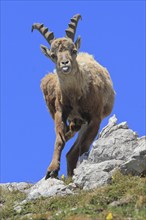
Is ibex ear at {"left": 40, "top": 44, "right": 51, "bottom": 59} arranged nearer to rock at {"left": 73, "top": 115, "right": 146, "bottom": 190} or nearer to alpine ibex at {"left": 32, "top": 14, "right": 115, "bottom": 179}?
alpine ibex at {"left": 32, "top": 14, "right": 115, "bottom": 179}

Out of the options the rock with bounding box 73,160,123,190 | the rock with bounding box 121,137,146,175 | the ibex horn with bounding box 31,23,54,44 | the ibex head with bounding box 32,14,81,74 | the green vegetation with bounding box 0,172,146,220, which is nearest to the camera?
the green vegetation with bounding box 0,172,146,220

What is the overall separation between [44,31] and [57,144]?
12.7 ft

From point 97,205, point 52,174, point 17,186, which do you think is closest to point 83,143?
point 52,174

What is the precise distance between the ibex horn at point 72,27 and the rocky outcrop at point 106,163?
379 cm

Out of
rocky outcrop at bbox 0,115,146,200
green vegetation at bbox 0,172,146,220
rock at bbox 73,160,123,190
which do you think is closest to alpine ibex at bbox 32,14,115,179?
rocky outcrop at bbox 0,115,146,200

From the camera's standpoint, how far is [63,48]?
66.0ft

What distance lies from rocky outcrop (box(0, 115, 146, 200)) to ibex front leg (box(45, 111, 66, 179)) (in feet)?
1.16

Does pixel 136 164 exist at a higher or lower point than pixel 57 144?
lower

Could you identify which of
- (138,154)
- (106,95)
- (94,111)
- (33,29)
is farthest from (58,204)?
(33,29)

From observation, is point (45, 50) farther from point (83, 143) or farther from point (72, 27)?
point (83, 143)

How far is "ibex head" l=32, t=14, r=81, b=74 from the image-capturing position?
19609 mm

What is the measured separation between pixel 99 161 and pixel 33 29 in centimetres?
602

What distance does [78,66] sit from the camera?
20500mm

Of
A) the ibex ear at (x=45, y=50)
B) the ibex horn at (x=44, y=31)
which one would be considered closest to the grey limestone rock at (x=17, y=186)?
the ibex ear at (x=45, y=50)
